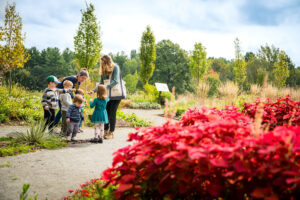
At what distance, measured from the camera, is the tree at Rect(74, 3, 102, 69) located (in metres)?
14.2

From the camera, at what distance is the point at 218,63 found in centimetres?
5944

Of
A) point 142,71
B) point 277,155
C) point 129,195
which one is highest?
point 142,71

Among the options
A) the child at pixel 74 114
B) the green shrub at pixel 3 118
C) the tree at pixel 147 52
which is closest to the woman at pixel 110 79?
the child at pixel 74 114

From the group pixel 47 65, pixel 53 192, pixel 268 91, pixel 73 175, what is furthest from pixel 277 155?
pixel 47 65

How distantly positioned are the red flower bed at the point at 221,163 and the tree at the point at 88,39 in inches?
542

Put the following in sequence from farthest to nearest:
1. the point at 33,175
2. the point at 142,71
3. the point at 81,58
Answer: the point at 142,71, the point at 81,58, the point at 33,175

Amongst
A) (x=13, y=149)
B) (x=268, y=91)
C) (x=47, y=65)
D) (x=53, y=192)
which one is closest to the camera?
(x=53, y=192)

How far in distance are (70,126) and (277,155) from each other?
4.43 metres

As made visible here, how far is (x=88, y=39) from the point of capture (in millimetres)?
14195

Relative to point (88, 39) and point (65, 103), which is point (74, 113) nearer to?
point (65, 103)

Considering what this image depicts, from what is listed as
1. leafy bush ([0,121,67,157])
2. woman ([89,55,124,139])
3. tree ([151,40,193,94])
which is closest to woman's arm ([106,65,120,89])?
woman ([89,55,124,139])

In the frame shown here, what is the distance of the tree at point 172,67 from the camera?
113 feet

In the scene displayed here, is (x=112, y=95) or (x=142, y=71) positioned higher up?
(x=142, y=71)

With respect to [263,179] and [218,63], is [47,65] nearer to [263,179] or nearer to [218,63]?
[218,63]
